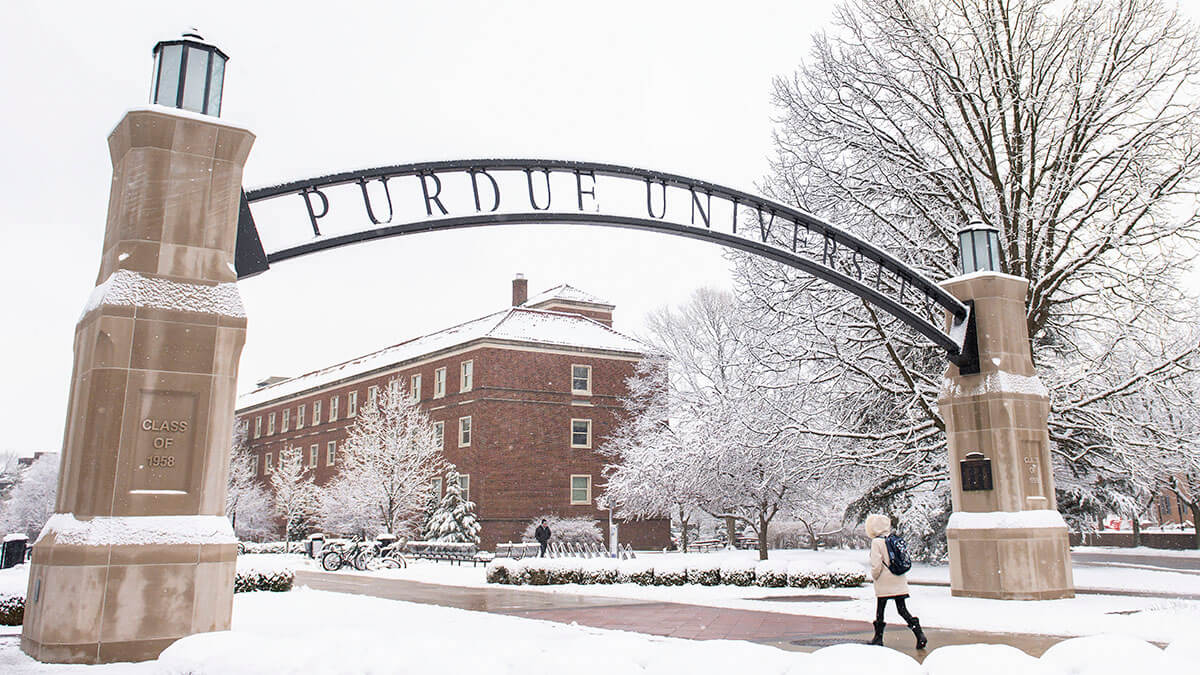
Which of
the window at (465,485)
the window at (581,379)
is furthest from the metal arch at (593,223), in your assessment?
the window at (581,379)

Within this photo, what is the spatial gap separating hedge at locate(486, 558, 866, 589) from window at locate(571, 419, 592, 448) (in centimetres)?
2360

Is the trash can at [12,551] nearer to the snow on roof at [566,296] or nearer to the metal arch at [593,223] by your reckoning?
the metal arch at [593,223]

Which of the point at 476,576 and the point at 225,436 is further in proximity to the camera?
the point at 476,576

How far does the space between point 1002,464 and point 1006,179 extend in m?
7.47

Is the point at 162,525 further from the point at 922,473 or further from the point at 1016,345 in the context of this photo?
the point at 922,473

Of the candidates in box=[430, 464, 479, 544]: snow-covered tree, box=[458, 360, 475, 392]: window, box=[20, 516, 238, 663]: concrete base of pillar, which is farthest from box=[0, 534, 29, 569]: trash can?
box=[458, 360, 475, 392]: window

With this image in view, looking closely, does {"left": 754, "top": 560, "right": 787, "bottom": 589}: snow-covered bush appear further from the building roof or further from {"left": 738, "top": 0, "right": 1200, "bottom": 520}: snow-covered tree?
the building roof

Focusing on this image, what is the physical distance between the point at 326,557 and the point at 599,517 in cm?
1899

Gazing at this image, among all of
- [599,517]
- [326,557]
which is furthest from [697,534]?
[326,557]

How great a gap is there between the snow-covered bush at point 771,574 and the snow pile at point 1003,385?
609cm

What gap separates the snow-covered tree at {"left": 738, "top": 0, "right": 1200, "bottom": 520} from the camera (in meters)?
17.1

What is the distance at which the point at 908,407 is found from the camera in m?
18.5

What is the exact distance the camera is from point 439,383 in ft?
155

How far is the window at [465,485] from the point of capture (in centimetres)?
4250
